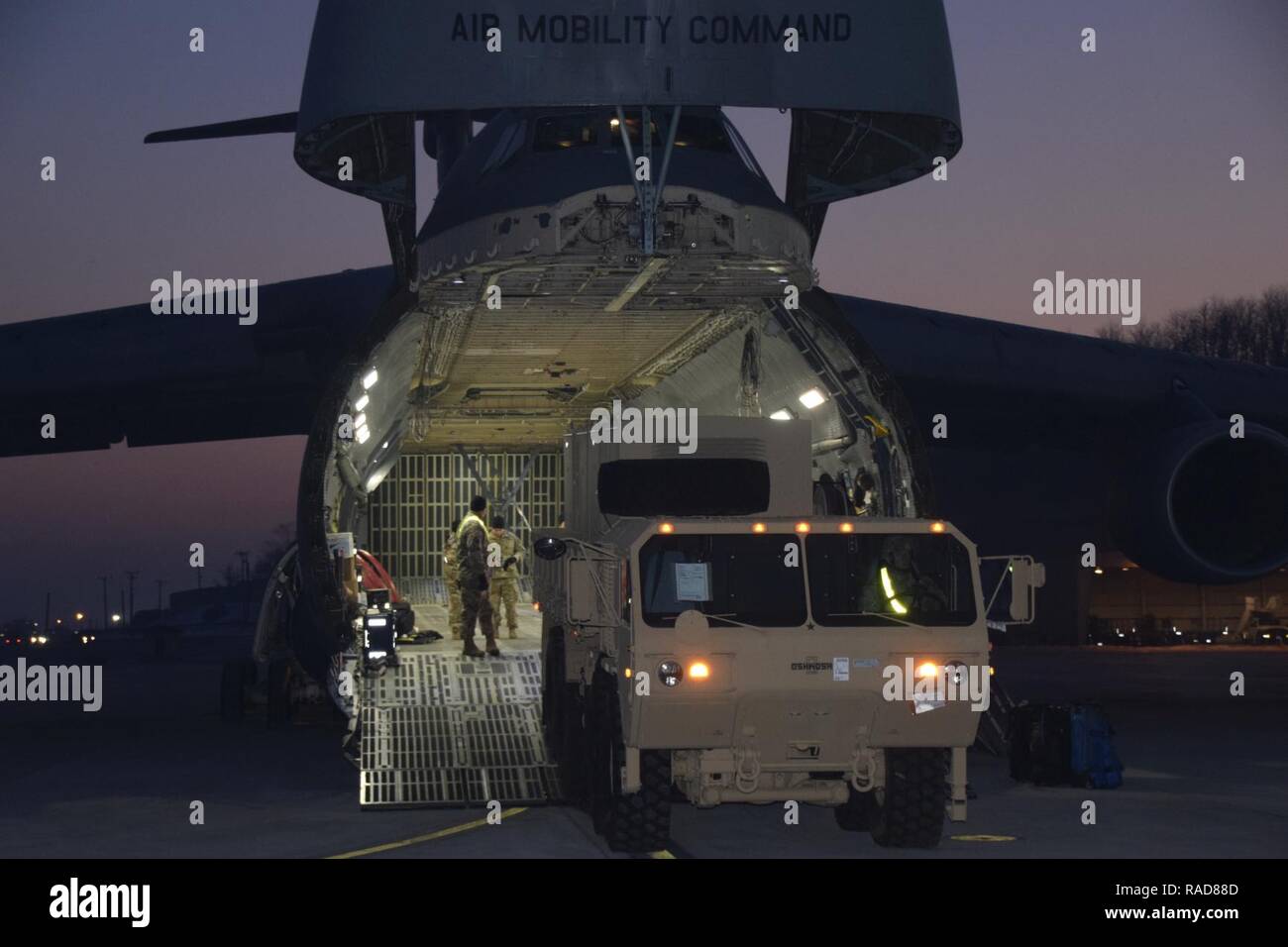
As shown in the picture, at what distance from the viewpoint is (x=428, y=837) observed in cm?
1312

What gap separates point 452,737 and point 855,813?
385 cm

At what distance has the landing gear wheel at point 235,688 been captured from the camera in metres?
24.5

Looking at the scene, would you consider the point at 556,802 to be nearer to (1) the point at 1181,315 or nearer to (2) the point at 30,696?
(2) the point at 30,696

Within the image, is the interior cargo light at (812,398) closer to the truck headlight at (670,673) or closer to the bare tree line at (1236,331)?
the truck headlight at (670,673)

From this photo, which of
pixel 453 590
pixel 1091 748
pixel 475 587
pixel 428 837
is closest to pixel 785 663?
pixel 428 837

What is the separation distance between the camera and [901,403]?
51.8 feet

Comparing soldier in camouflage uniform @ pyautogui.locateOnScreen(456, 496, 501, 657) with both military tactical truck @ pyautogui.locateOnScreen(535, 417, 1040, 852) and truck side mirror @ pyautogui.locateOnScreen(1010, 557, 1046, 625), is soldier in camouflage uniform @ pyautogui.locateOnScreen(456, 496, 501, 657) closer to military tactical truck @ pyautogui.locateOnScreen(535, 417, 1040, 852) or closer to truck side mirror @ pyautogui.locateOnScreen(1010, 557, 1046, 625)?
military tactical truck @ pyautogui.locateOnScreen(535, 417, 1040, 852)

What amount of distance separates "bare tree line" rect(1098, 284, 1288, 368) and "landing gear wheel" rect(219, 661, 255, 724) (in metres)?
73.7

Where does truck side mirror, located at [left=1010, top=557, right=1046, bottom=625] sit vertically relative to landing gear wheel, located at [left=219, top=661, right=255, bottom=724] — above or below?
above

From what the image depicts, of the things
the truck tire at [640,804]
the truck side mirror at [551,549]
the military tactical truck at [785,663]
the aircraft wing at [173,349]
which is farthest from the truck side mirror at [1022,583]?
the aircraft wing at [173,349]

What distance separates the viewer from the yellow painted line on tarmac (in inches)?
485

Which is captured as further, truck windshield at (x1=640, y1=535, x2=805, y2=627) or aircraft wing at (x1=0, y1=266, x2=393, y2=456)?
aircraft wing at (x1=0, y1=266, x2=393, y2=456)

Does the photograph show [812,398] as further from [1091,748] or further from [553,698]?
[1091,748]

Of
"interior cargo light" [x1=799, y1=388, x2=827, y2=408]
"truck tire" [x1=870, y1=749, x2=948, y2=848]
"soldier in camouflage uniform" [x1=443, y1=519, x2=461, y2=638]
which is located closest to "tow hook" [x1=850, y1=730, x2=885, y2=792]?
"truck tire" [x1=870, y1=749, x2=948, y2=848]
